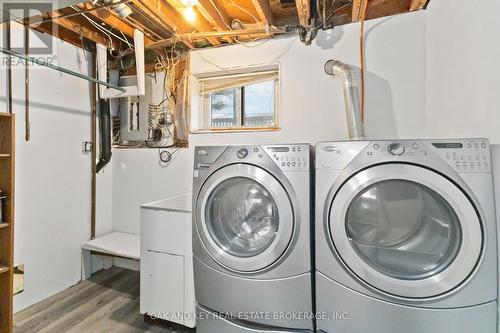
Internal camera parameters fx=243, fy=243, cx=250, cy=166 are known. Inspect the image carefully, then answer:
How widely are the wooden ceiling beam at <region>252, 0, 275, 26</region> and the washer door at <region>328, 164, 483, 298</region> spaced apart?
52.9 inches

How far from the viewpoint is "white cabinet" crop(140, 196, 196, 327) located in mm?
1604

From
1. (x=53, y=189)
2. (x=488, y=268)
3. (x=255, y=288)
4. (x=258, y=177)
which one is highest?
(x=258, y=177)

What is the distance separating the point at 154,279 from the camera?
1.70 meters

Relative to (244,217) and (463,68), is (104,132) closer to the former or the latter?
(244,217)

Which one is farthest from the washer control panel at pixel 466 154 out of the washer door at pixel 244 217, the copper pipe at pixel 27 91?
the copper pipe at pixel 27 91

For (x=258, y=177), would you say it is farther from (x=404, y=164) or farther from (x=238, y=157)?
(x=404, y=164)

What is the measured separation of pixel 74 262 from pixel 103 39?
7.15ft

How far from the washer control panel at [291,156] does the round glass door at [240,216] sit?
19 centimetres

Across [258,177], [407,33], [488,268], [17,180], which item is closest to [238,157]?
[258,177]

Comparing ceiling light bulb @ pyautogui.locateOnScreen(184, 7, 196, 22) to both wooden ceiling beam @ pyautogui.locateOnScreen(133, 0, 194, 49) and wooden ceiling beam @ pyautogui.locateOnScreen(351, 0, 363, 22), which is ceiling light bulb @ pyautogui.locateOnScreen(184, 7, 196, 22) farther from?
wooden ceiling beam @ pyautogui.locateOnScreen(351, 0, 363, 22)

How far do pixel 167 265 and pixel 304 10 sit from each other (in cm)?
198

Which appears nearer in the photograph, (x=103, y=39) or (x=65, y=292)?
(x=65, y=292)

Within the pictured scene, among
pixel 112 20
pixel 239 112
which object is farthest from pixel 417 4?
pixel 112 20

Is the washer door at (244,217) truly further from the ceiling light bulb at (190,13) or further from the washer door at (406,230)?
the ceiling light bulb at (190,13)
